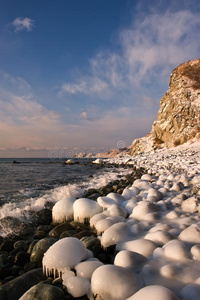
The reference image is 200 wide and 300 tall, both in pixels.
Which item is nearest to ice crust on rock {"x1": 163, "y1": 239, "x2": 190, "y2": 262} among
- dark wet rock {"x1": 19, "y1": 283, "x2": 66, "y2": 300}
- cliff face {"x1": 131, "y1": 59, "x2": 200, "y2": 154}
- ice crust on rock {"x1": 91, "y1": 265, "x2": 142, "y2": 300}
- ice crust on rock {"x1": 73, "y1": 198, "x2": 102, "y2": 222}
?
ice crust on rock {"x1": 91, "y1": 265, "x2": 142, "y2": 300}

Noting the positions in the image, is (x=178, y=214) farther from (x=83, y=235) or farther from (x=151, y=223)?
(x=83, y=235)

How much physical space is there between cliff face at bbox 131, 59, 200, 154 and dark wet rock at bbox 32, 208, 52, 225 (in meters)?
40.8

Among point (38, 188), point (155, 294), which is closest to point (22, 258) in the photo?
point (155, 294)

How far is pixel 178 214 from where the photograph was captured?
3775mm

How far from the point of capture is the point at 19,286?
2090mm

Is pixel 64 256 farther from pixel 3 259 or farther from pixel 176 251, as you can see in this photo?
pixel 176 251

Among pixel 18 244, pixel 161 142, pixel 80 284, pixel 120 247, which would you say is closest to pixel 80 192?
pixel 18 244

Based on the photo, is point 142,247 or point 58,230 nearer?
point 142,247

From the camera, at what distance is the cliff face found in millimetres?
42031

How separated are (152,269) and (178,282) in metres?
0.28

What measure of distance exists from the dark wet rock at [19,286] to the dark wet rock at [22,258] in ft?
2.16

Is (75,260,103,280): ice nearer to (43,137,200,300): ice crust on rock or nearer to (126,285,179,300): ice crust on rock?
(43,137,200,300): ice crust on rock

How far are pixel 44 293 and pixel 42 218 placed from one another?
10.2ft

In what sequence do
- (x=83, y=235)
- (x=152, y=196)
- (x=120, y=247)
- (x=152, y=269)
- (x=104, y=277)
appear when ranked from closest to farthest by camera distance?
1. (x=104, y=277)
2. (x=152, y=269)
3. (x=120, y=247)
4. (x=83, y=235)
5. (x=152, y=196)
